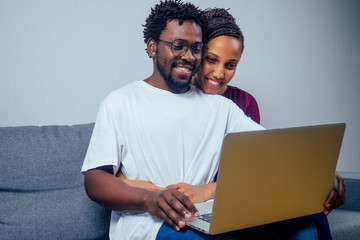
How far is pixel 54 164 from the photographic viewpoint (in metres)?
1.50

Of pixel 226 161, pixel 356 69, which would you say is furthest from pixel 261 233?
pixel 356 69

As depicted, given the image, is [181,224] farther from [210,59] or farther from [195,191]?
[210,59]

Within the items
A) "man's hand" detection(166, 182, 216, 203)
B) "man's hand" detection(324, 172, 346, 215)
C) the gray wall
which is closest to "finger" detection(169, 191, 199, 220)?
"man's hand" detection(166, 182, 216, 203)

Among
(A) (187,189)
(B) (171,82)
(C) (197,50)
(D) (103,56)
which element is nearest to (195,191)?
(A) (187,189)

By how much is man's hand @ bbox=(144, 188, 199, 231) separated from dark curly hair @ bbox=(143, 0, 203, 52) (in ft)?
2.09

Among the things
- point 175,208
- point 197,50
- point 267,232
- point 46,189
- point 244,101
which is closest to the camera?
point 175,208

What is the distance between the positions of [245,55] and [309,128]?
5.08 ft

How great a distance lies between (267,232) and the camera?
45.1 inches

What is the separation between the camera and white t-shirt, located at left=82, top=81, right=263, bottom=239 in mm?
1209

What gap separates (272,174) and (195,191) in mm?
328

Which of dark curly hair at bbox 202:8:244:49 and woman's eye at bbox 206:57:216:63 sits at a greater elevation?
dark curly hair at bbox 202:8:244:49

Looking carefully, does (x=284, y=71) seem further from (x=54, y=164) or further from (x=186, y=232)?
(x=186, y=232)

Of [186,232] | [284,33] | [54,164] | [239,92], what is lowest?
[54,164]

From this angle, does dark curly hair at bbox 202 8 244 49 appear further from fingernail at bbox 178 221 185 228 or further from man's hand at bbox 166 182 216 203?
fingernail at bbox 178 221 185 228
